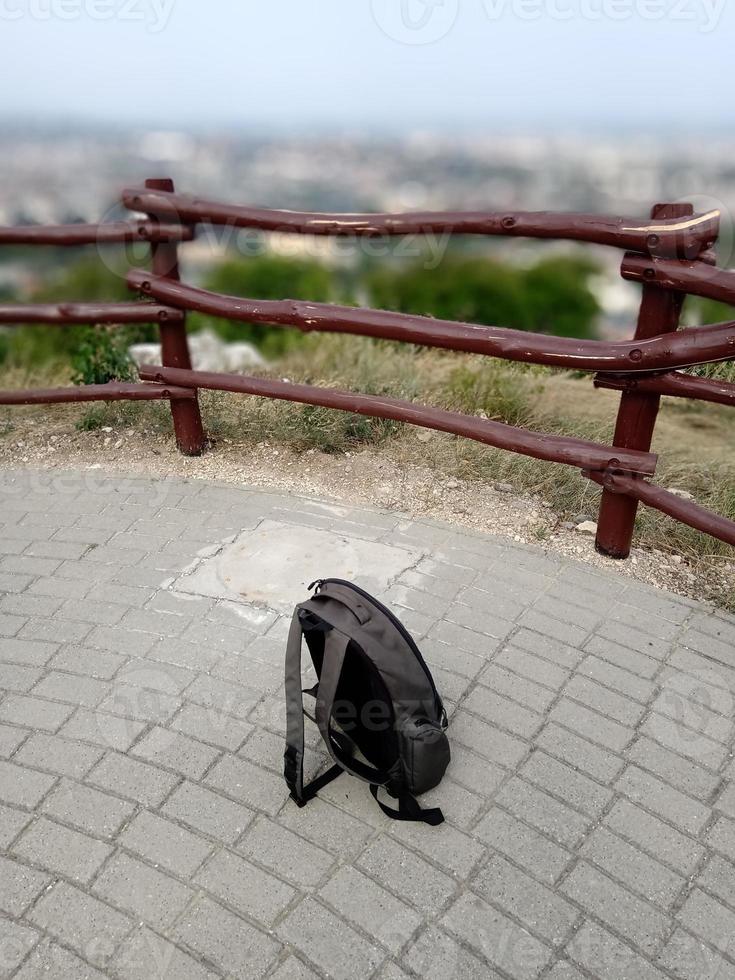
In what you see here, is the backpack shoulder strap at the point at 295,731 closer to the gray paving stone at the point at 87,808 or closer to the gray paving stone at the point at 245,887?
the gray paving stone at the point at 245,887

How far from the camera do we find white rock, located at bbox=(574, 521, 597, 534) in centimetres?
409

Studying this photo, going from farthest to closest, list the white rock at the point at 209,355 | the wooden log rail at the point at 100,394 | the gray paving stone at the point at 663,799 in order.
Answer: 1. the white rock at the point at 209,355
2. the wooden log rail at the point at 100,394
3. the gray paving stone at the point at 663,799

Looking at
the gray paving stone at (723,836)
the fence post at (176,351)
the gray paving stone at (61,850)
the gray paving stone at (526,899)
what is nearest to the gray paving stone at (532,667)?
the gray paving stone at (723,836)

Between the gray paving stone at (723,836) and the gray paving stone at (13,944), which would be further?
the gray paving stone at (723,836)

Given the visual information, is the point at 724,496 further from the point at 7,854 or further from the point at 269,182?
the point at 269,182

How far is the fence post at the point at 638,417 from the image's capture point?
3.37 metres

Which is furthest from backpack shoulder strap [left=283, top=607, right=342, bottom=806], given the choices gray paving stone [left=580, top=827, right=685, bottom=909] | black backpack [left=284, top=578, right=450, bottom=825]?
gray paving stone [left=580, top=827, right=685, bottom=909]

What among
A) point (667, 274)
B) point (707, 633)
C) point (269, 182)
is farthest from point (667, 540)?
point (269, 182)

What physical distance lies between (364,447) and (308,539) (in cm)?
105

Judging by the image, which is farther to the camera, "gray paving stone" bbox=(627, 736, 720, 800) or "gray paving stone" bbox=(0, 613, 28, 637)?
"gray paving stone" bbox=(0, 613, 28, 637)

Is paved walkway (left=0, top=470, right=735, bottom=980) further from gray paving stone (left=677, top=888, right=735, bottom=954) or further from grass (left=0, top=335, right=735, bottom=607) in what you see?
grass (left=0, top=335, right=735, bottom=607)

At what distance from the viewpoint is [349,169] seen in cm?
1414

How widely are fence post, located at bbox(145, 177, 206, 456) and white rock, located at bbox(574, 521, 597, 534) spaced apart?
2.17 meters

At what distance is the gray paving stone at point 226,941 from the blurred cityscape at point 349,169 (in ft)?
9.58
